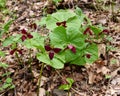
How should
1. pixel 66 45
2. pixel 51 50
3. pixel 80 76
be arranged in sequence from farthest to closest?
pixel 80 76 → pixel 66 45 → pixel 51 50

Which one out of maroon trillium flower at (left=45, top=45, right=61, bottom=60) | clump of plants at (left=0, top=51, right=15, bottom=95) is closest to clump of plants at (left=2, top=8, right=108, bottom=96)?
maroon trillium flower at (left=45, top=45, right=61, bottom=60)

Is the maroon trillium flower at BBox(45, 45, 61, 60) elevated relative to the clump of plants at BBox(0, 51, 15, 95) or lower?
elevated

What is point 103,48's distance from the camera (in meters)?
3.30

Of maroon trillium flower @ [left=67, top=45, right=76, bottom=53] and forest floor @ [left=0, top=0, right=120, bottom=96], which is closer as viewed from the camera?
maroon trillium flower @ [left=67, top=45, right=76, bottom=53]

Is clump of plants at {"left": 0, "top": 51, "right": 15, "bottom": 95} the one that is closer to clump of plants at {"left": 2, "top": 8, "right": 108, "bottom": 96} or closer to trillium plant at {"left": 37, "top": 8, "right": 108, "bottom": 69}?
clump of plants at {"left": 2, "top": 8, "right": 108, "bottom": 96}

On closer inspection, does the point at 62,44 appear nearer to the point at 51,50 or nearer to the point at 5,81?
the point at 51,50

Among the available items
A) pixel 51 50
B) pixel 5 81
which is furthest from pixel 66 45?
pixel 5 81

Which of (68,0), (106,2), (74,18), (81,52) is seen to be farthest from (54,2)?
(81,52)

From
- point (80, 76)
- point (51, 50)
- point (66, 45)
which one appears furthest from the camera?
point (80, 76)

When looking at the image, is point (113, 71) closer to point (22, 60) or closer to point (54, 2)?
point (22, 60)

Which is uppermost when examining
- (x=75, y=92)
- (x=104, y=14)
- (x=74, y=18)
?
(x=74, y=18)

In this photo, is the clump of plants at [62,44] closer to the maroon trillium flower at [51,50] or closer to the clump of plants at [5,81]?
the maroon trillium flower at [51,50]

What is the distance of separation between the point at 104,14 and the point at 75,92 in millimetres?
1638

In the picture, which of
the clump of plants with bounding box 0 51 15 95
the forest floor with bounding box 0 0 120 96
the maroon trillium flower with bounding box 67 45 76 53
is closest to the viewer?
the maroon trillium flower with bounding box 67 45 76 53
